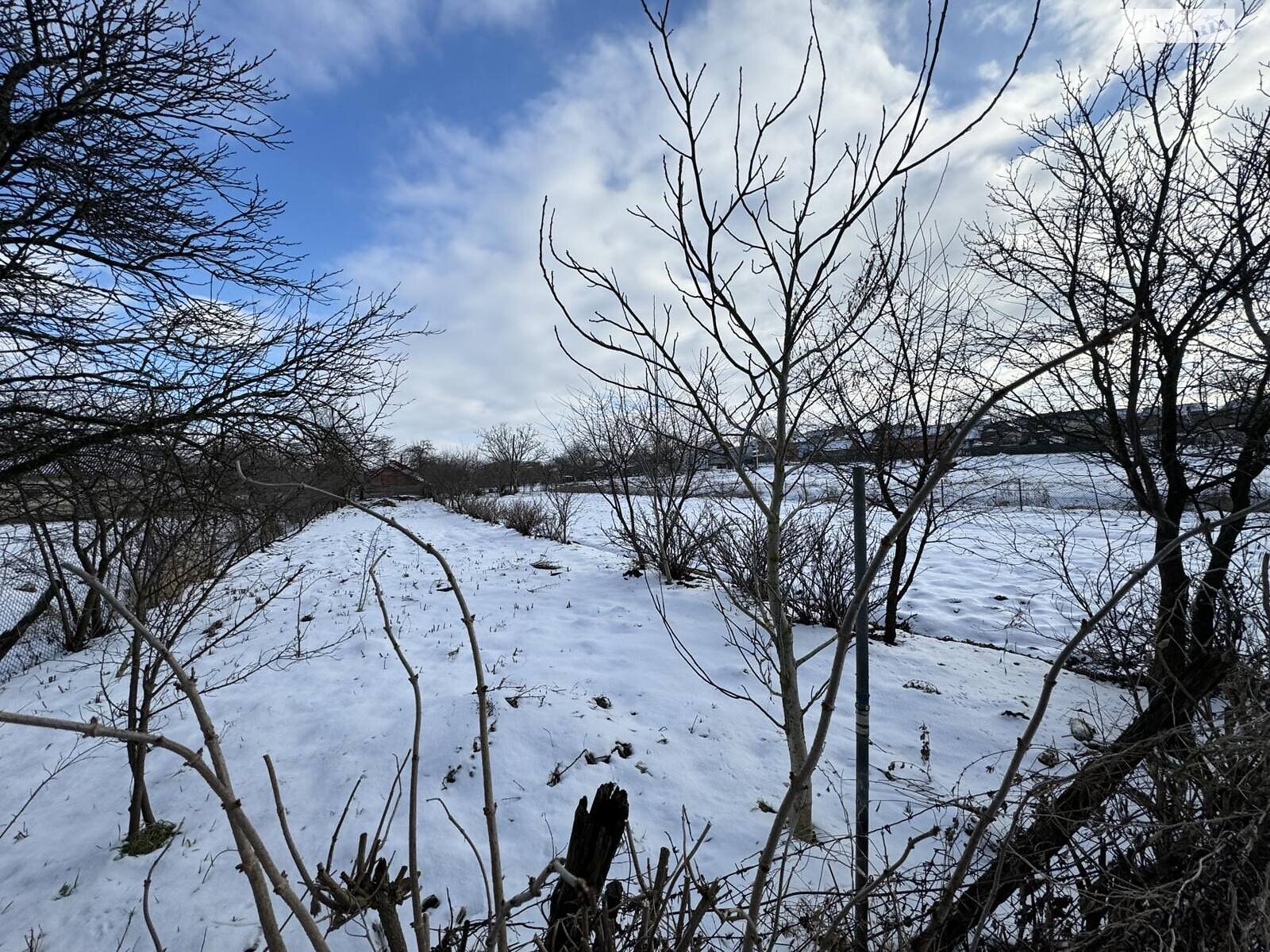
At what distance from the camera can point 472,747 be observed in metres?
3.61

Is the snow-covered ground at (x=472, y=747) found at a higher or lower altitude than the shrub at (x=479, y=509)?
lower

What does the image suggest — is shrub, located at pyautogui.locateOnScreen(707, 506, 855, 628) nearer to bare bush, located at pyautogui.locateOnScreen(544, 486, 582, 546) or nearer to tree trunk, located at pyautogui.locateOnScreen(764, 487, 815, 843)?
tree trunk, located at pyautogui.locateOnScreen(764, 487, 815, 843)

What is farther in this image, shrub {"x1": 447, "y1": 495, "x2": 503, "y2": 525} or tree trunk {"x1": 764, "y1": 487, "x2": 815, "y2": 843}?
shrub {"x1": 447, "y1": 495, "x2": 503, "y2": 525}

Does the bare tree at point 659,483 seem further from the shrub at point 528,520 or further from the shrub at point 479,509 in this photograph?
the shrub at point 479,509

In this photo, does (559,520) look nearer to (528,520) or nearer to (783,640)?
(528,520)

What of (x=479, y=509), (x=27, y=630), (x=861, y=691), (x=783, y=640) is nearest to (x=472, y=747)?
(x=783, y=640)

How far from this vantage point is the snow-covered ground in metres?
2.74

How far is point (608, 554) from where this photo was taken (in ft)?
36.3

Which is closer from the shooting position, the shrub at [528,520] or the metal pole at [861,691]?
the metal pole at [861,691]

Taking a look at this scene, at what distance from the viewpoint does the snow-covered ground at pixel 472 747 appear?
2.74 metres

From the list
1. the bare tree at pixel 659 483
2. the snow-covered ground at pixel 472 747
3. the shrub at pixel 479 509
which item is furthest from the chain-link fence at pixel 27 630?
the shrub at pixel 479 509

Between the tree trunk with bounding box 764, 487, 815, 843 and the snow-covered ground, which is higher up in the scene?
the tree trunk with bounding box 764, 487, 815, 843

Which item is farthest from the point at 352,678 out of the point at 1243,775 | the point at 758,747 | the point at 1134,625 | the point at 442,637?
the point at 1134,625

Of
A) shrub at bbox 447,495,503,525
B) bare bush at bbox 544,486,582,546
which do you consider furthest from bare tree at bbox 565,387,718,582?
shrub at bbox 447,495,503,525
